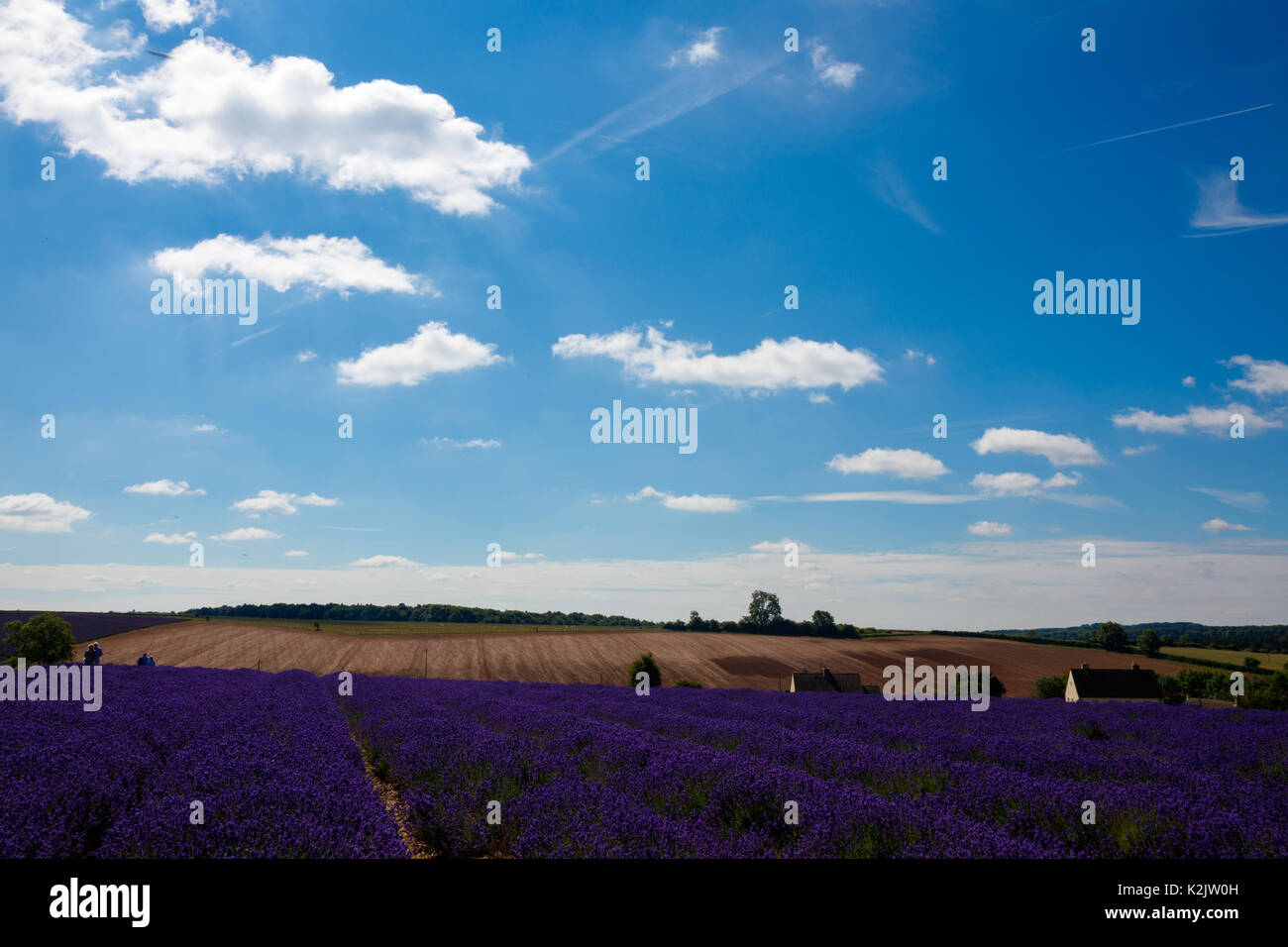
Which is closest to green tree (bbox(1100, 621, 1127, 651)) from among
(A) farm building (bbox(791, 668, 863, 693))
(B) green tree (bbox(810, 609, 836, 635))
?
(B) green tree (bbox(810, 609, 836, 635))

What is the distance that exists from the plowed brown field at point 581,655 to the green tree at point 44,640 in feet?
28.6

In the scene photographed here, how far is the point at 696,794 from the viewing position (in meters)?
5.21

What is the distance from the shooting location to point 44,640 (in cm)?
2600

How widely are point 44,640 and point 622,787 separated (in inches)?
1226

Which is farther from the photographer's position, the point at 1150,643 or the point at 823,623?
the point at 823,623

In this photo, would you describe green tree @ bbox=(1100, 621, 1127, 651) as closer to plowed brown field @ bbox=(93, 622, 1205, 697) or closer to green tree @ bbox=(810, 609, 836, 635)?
plowed brown field @ bbox=(93, 622, 1205, 697)

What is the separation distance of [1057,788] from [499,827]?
4.11m

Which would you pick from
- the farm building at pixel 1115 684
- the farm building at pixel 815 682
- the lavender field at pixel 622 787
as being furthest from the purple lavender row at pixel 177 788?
the farm building at pixel 1115 684

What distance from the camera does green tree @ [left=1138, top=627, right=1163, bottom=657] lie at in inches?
2204

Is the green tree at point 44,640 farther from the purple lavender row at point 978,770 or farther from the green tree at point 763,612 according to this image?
the green tree at point 763,612

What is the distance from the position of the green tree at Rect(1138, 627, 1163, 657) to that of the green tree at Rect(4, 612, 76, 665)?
71034 millimetres

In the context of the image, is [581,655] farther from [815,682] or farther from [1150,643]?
[1150,643]

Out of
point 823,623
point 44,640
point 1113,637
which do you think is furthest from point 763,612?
point 44,640
